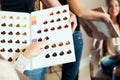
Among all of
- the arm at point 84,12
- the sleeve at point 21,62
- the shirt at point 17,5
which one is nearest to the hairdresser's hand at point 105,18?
the arm at point 84,12

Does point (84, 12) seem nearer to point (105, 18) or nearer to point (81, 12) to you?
point (81, 12)

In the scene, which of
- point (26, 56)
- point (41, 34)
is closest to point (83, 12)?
point (41, 34)

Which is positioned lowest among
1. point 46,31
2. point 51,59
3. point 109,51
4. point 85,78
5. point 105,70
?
point 85,78

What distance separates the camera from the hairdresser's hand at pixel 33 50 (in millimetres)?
1202

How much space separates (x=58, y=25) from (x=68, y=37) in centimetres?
8

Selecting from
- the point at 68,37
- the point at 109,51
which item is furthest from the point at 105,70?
the point at 68,37

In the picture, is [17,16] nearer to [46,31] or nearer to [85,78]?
[46,31]

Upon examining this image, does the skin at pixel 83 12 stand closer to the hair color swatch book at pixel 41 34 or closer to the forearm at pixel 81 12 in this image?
the forearm at pixel 81 12

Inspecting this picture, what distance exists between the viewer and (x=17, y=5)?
4.73 ft

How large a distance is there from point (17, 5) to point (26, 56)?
373 mm

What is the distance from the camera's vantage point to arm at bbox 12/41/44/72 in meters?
1.18

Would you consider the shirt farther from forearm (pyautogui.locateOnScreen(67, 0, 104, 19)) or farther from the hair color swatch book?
forearm (pyautogui.locateOnScreen(67, 0, 104, 19))

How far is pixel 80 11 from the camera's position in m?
1.46

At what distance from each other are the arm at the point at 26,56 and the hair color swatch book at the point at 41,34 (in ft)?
0.10
